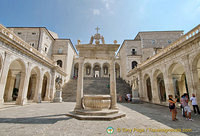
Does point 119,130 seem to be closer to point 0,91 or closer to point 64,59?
point 0,91

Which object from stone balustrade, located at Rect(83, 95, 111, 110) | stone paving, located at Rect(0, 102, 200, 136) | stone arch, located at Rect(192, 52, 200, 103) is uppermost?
stone arch, located at Rect(192, 52, 200, 103)

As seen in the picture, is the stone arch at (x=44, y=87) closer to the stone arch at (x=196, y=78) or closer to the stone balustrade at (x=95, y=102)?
the stone balustrade at (x=95, y=102)

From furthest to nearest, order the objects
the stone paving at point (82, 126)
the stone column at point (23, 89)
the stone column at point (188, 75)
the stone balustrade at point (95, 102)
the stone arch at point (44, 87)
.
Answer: the stone arch at point (44, 87) < the stone column at point (23, 89) < the stone column at point (188, 75) < the stone balustrade at point (95, 102) < the stone paving at point (82, 126)

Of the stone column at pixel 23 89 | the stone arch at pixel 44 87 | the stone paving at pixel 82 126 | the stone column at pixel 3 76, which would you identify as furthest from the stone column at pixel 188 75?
the stone arch at pixel 44 87

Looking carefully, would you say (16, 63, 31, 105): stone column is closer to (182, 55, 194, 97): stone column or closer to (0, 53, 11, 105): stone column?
(0, 53, 11, 105): stone column

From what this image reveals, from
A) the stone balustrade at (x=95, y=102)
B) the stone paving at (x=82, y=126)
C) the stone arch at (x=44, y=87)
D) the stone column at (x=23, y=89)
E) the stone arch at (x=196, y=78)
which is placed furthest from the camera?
the stone arch at (x=44, y=87)

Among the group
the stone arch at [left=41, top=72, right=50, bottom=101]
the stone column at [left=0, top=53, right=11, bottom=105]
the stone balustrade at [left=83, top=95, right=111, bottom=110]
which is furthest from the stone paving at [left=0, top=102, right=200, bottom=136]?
the stone arch at [left=41, top=72, right=50, bottom=101]

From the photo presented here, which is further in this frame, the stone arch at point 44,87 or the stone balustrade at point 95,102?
the stone arch at point 44,87

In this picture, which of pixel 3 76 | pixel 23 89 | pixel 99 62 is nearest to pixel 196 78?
pixel 3 76

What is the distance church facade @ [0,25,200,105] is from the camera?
→ 8898mm

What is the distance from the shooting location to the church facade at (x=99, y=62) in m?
8.90

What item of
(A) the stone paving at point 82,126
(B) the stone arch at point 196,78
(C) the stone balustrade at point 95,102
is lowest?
(A) the stone paving at point 82,126

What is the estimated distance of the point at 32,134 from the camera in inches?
132

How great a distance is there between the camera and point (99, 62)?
33188 millimetres
